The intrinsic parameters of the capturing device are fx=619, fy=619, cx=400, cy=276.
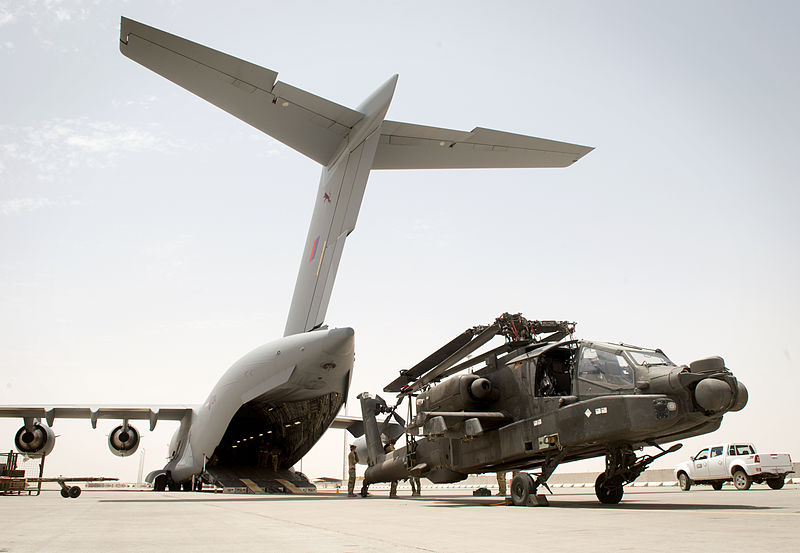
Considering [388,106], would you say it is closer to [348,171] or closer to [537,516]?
[348,171]

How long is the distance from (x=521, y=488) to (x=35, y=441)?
18.2m

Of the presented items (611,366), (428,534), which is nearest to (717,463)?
(611,366)

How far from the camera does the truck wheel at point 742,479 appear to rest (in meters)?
14.5

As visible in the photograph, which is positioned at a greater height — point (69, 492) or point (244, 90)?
point (244, 90)

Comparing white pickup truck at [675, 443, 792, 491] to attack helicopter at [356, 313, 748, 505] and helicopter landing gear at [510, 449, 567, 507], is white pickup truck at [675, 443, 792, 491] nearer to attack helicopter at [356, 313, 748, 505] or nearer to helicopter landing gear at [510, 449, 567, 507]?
attack helicopter at [356, 313, 748, 505]

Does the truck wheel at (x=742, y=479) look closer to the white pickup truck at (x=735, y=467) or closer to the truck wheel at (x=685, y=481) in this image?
the white pickup truck at (x=735, y=467)

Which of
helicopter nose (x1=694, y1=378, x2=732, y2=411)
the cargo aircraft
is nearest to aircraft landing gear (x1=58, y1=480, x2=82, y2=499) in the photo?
the cargo aircraft

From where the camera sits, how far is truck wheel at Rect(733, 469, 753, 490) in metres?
14.5

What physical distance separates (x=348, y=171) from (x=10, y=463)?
15.9 m

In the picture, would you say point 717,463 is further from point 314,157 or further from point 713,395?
point 314,157

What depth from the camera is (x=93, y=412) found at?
69.4 feet

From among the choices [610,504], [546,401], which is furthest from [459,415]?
[610,504]

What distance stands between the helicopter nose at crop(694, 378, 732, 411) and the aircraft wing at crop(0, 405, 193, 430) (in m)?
18.5

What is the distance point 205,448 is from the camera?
18188 millimetres
